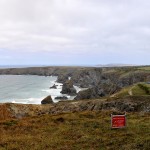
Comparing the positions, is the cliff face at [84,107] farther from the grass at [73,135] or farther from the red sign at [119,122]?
the red sign at [119,122]

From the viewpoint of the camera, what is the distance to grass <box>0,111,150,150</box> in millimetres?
22219

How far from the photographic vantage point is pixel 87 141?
77.6ft

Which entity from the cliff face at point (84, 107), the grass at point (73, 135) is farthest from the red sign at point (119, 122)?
the cliff face at point (84, 107)

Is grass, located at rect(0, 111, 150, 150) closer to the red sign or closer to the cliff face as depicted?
the red sign

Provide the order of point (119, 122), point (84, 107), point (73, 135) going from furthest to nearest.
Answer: point (84, 107) < point (119, 122) < point (73, 135)

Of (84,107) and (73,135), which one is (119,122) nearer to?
(73,135)

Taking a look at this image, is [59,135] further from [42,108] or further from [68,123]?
[42,108]

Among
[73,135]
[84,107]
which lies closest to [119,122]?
[73,135]

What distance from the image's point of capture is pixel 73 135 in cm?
2592

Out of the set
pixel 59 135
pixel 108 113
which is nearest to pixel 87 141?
pixel 59 135

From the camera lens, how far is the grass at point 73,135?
72.9ft

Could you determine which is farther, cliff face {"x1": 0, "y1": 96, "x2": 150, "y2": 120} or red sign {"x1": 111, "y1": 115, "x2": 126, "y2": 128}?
cliff face {"x1": 0, "y1": 96, "x2": 150, "y2": 120}

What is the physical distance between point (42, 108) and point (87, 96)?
56706 millimetres

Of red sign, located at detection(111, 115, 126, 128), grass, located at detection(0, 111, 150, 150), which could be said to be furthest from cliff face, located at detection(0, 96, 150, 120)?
red sign, located at detection(111, 115, 126, 128)
